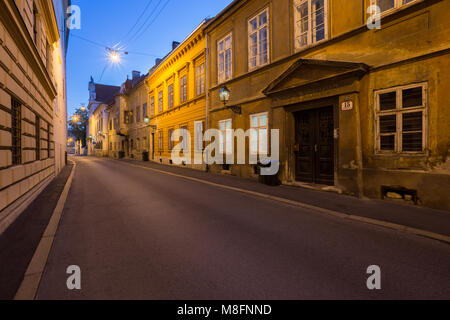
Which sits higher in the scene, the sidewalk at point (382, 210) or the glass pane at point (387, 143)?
the glass pane at point (387, 143)

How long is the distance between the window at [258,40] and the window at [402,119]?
541 centimetres

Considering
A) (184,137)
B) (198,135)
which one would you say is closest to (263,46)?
(198,135)

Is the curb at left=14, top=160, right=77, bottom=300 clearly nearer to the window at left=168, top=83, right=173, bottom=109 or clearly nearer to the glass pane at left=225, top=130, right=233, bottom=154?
the glass pane at left=225, top=130, right=233, bottom=154

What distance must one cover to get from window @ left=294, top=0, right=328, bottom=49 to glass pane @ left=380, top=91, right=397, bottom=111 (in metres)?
2.93

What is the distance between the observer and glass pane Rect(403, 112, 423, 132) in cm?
592

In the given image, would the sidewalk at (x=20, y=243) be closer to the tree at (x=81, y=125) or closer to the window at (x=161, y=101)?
the window at (x=161, y=101)

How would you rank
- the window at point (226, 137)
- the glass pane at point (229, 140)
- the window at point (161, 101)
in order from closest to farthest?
1. the glass pane at point (229, 140)
2. the window at point (226, 137)
3. the window at point (161, 101)

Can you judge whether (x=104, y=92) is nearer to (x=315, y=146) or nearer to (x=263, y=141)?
(x=263, y=141)

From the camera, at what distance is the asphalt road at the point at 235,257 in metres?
2.44

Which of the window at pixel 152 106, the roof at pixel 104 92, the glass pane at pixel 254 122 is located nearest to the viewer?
the glass pane at pixel 254 122

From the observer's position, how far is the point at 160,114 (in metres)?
22.7

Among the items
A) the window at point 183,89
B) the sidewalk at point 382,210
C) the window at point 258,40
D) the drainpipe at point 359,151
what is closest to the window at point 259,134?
the window at point 258,40
